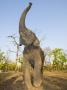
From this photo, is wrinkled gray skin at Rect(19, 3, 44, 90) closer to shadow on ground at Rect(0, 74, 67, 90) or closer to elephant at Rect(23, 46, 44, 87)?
elephant at Rect(23, 46, 44, 87)

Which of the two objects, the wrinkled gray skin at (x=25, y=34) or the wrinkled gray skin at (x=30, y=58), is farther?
the wrinkled gray skin at (x=25, y=34)

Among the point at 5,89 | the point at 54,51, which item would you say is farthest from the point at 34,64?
the point at 54,51

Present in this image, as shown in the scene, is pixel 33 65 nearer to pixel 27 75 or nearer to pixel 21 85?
pixel 27 75

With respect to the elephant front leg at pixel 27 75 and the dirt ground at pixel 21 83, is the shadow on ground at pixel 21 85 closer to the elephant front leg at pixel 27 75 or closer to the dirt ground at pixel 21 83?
the dirt ground at pixel 21 83

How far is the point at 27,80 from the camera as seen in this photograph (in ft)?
46.6

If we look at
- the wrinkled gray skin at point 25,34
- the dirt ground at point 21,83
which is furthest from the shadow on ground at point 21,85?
the wrinkled gray skin at point 25,34

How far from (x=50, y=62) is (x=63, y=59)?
5413 mm

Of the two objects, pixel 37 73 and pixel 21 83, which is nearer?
pixel 37 73

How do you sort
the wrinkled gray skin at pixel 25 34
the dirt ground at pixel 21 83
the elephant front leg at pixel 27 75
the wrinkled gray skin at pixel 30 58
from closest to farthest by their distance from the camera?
the wrinkled gray skin at pixel 30 58, the wrinkled gray skin at pixel 25 34, the elephant front leg at pixel 27 75, the dirt ground at pixel 21 83

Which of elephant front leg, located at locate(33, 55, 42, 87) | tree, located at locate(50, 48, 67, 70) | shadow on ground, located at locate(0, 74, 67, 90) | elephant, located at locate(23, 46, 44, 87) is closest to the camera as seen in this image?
elephant, located at locate(23, 46, 44, 87)

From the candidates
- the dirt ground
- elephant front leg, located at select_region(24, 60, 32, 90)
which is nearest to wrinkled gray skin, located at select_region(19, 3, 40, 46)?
elephant front leg, located at select_region(24, 60, 32, 90)

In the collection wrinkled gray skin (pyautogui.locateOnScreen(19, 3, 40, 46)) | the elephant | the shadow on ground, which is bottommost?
the shadow on ground

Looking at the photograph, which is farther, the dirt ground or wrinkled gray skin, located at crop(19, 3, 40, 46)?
the dirt ground

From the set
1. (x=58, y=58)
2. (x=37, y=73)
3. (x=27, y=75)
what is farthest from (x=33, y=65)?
(x=58, y=58)
